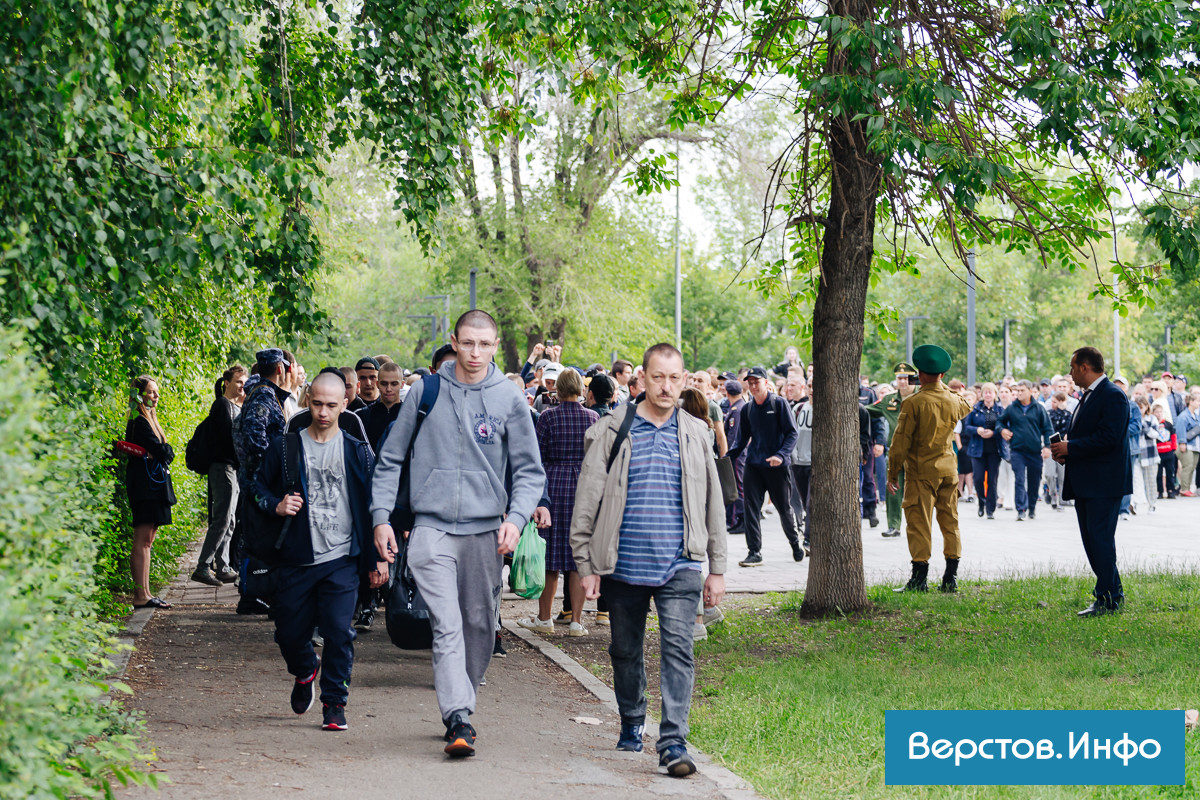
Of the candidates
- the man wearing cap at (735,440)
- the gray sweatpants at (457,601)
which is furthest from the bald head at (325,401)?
the man wearing cap at (735,440)

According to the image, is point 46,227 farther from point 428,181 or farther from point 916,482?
point 916,482

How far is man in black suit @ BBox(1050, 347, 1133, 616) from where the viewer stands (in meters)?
9.95

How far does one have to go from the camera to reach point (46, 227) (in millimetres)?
5586

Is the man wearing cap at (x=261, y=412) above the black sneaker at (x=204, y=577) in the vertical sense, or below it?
above

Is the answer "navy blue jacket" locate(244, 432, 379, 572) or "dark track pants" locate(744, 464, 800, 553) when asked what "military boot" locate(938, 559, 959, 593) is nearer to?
"dark track pants" locate(744, 464, 800, 553)

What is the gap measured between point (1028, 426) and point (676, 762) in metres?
14.5

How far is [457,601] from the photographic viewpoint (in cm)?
611

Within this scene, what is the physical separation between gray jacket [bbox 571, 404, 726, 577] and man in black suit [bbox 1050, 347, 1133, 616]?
15.8 feet

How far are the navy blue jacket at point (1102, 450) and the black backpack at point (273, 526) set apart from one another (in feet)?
20.5

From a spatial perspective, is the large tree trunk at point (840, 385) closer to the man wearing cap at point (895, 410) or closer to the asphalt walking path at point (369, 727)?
the asphalt walking path at point (369, 727)

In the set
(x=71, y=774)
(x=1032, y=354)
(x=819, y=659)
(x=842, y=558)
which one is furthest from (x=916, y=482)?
(x=1032, y=354)

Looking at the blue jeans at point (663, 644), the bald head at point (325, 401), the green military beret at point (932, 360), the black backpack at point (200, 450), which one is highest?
the green military beret at point (932, 360)

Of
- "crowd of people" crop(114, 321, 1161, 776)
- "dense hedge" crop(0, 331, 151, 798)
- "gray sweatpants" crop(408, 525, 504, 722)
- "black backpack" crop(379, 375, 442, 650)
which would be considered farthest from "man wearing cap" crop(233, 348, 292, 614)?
"dense hedge" crop(0, 331, 151, 798)

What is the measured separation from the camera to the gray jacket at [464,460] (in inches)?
241
